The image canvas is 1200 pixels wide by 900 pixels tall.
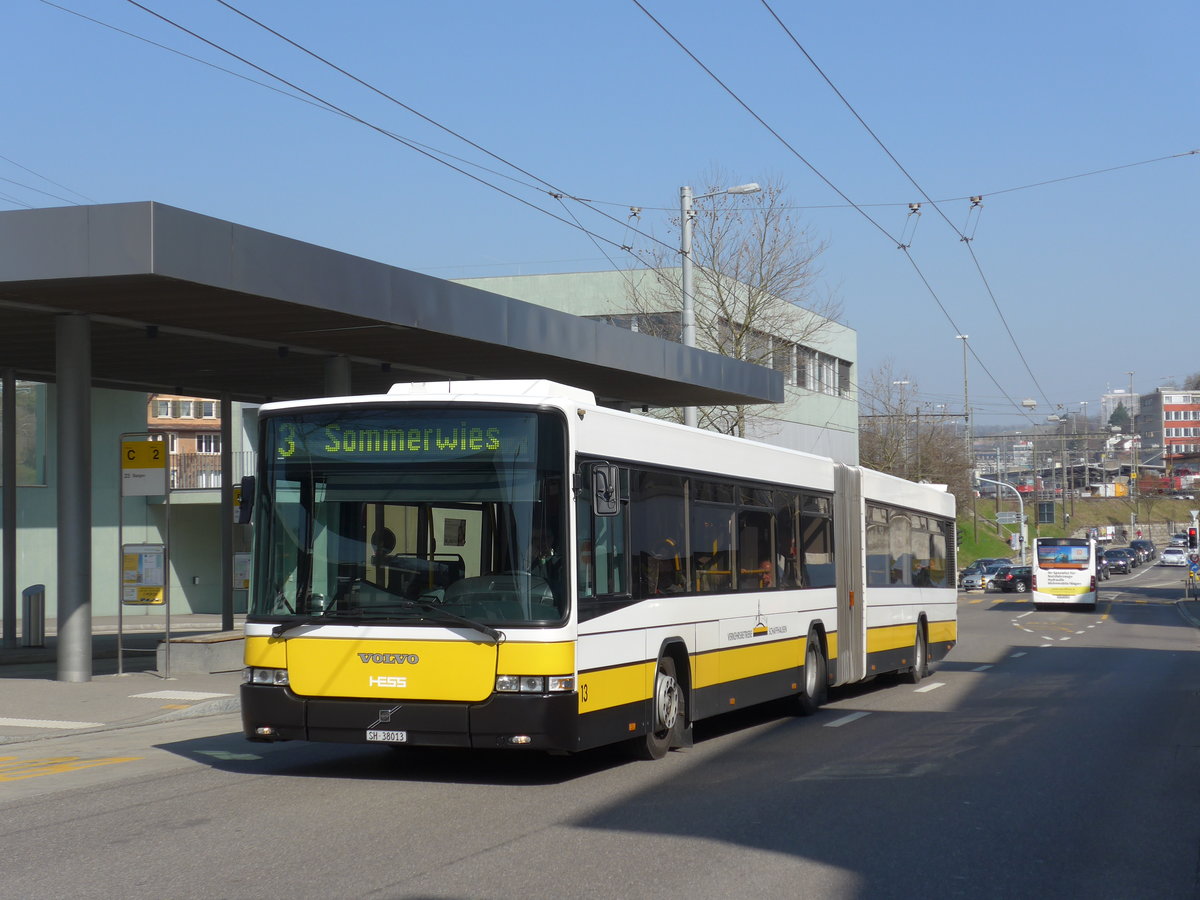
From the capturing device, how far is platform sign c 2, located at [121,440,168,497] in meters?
18.2

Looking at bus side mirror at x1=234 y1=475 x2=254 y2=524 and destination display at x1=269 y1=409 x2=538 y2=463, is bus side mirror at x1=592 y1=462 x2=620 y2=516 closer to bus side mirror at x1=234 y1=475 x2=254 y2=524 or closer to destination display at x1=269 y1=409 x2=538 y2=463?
destination display at x1=269 y1=409 x2=538 y2=463

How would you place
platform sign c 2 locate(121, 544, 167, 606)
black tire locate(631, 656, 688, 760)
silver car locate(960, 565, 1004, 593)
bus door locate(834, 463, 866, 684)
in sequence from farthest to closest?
silver car locate(960, 565, 1004, 593)
platform sign c 2 locate(121, 544, 167, 606)
bus door locate(834, 463, 866, 684)
black tire locate(631, 656, 688, 760)

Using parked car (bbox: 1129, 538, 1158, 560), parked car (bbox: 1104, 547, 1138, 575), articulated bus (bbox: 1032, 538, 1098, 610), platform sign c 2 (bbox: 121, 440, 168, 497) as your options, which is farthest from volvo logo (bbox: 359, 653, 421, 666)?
parked car (bbox: 1129, 538, 1158, 560)

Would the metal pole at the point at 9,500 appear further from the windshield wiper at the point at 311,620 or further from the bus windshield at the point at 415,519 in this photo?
the windshield wiper at the point at 311,620

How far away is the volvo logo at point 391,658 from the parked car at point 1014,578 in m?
61.2

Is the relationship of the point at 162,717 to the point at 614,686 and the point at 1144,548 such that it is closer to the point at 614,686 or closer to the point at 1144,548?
the point at 614,686

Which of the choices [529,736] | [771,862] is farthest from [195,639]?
[771,862]

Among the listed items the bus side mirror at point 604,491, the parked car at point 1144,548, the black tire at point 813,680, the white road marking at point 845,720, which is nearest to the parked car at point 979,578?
the parked car at point 1144,548

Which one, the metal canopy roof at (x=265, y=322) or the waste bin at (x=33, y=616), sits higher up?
the metal canopy roof at (x=265, y=322)

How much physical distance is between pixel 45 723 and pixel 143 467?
4.79m

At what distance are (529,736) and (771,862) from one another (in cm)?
244

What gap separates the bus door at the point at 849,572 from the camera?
16672mm

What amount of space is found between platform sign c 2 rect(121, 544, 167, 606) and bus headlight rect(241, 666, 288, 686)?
9924mm

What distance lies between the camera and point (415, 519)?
9578 mm
